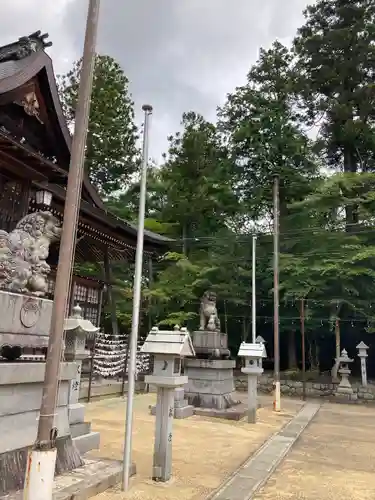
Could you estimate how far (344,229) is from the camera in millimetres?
20594

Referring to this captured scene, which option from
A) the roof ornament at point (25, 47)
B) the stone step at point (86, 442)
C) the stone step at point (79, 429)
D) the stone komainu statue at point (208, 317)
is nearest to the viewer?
the stone step at point (86, 442)

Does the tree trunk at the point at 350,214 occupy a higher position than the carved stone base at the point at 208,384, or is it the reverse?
the tree trunk at the point at 350,214

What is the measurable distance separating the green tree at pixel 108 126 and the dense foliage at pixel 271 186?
70 mm

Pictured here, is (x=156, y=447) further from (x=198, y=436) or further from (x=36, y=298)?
(x=198, y=436)

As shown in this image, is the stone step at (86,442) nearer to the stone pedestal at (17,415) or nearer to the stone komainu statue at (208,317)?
A: the stone pedestal at (17,415)

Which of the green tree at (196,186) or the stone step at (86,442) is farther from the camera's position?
the green tree at (196,186)

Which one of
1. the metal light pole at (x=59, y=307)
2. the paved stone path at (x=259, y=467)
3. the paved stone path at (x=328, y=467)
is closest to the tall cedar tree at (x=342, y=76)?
the paved stone path at (x=328, y=467)

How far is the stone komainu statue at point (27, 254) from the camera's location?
5.26 meters

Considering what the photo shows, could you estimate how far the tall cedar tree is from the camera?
2239 centimetres

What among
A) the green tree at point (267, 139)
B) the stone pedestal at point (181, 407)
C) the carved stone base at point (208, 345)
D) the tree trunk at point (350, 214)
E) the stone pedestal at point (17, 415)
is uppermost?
the green tree at point (267, 139)

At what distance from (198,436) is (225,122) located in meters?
20.3

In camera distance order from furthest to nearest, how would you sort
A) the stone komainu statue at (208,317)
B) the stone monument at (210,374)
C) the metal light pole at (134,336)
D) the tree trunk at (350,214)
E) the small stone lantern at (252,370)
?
the tree trunk at (350,214)
the stone komainu statue at (208,317)
the stone monument at (210,374)
the small stone lantern at (252,370)
the metal light pole at (134,336)

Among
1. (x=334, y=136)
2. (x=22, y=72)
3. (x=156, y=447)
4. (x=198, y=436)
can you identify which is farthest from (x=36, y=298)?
(x=334, y=136)

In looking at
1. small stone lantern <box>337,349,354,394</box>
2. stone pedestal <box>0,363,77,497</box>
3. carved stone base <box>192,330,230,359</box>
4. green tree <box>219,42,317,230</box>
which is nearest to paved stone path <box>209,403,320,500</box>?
stone pedestal <box>0,363,77,497</box>
